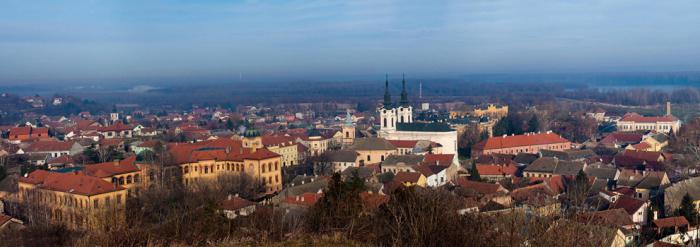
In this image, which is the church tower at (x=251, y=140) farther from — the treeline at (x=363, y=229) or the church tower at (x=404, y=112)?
the treeline at (x=363, y=229)

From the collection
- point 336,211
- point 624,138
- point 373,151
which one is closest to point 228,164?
point 373,151

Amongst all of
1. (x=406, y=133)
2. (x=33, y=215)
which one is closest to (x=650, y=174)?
(x=406, y=133)

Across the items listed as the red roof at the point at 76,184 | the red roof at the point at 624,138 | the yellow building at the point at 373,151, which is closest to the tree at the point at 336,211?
the red roof at the point at 76,184

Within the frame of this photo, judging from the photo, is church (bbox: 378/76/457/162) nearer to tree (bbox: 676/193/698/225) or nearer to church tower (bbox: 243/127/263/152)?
church tower (bbox: 243/127/263/152)

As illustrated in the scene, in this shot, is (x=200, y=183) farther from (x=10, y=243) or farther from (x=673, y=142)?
(x=673, y=142)

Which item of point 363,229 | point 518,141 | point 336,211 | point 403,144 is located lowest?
point 518,141

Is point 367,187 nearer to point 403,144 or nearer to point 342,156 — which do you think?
point 342,156
